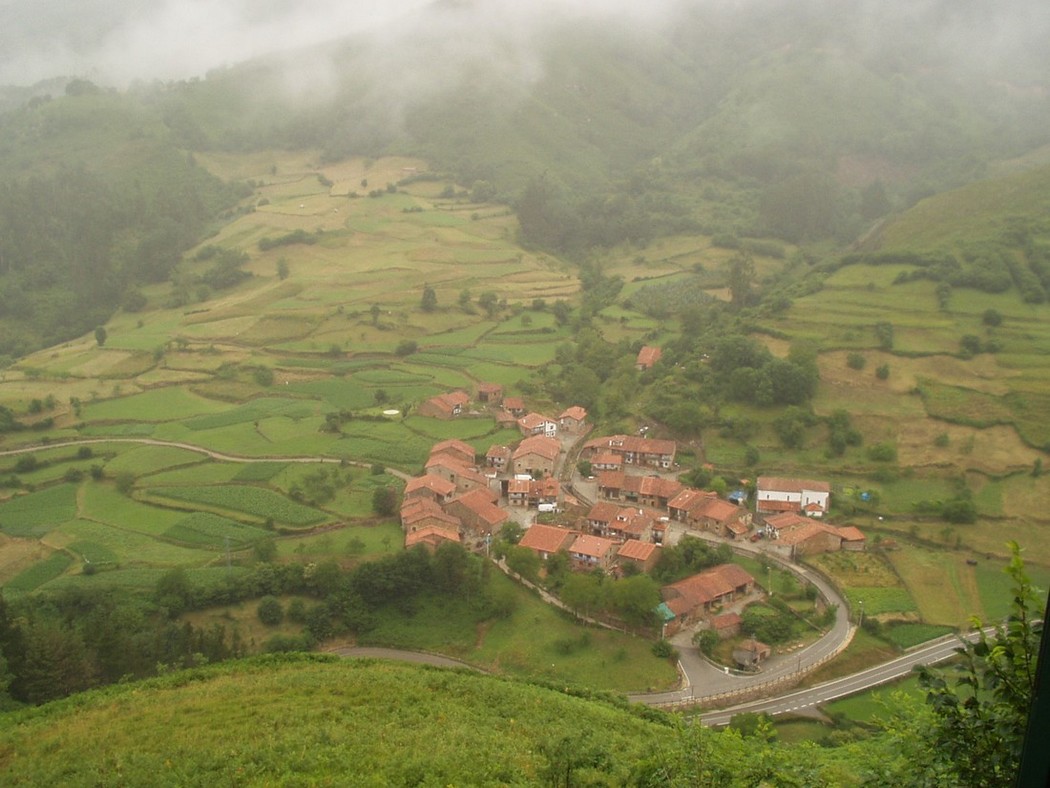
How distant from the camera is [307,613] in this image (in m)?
22.0

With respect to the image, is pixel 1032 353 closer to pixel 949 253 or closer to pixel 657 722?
pixel 949 253

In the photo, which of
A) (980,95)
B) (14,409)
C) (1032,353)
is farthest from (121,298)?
(980,95)

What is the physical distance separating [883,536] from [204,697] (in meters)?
20.6

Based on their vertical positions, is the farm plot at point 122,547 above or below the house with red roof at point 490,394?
below

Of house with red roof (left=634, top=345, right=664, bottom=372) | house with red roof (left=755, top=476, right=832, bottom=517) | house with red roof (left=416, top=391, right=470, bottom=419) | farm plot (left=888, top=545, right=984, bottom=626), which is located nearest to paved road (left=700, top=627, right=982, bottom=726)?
farm plot (left=888, top=545, right=984, bottom=626)

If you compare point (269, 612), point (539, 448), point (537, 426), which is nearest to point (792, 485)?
point (539, 448)

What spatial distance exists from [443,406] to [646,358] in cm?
1065

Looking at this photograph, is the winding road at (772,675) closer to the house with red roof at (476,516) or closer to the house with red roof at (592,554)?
the house with red roof at (592,554)

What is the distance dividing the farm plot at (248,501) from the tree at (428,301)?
62.6 feet

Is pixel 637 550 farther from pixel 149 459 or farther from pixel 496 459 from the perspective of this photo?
pixel 149 459

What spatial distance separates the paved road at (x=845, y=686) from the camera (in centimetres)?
1912

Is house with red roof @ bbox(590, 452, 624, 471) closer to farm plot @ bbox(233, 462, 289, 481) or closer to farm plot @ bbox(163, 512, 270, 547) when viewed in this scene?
farm plot @ bbox(233, 462, 289, 481)

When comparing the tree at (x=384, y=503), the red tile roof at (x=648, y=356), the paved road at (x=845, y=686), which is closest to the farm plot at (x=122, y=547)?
the tree at (x=384, y=503)

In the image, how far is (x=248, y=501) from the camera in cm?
2700
